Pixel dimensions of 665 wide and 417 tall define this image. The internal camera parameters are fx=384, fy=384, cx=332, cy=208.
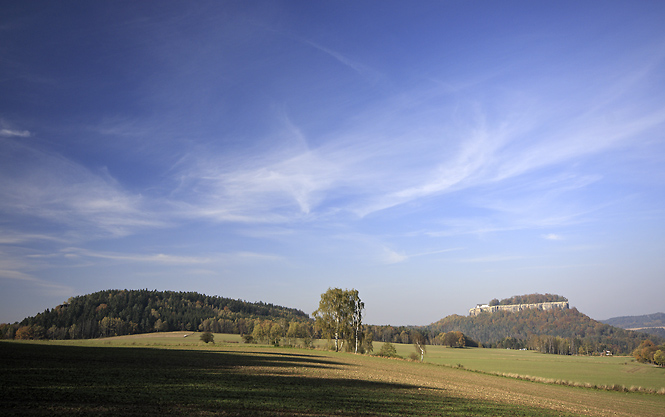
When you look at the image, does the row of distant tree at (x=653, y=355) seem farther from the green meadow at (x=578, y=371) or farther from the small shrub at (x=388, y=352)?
the small shrub at (x=388, y=352)

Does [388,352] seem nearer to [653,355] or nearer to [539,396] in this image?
[539,396]

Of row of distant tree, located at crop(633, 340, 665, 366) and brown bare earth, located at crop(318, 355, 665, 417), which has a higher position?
brown bare earth, located at crop(318, 355, 665, 417)

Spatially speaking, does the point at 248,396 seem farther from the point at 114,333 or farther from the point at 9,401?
the point at 114,333

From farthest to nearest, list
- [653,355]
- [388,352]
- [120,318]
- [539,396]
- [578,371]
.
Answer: [120,318]
[653,355]
[578,371]
[388,352]
[539,396]

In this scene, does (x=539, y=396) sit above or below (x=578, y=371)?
above

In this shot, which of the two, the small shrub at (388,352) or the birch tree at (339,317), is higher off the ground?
the birch tree at (339,317)

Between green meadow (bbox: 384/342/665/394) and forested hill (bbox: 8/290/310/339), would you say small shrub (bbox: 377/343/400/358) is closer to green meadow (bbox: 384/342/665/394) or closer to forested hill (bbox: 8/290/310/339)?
green meadow (bbox: 384/342/665/394)

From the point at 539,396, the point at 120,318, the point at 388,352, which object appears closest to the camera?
the point at 539,396

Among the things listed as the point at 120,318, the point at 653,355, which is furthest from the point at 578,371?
the point at 120,318

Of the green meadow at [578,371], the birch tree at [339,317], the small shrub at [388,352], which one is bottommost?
the green meadow at [578,371]

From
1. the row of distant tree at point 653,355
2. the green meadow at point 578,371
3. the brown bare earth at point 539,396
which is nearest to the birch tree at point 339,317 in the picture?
the green meadow at point 578,371

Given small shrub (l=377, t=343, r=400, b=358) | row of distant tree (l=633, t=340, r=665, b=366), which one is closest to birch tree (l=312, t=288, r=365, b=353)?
small shrub (l=377, t=343, r=400, b=358)

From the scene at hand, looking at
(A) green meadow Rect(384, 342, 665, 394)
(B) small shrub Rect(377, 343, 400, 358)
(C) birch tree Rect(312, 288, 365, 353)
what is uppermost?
(C) birch tree Rect(312, 288, 365, 353)

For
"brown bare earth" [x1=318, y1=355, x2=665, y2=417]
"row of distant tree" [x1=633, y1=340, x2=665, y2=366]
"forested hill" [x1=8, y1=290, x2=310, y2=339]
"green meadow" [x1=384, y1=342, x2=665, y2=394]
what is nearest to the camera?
"brown bare earth" [x1=318, y1=355, x2=665, y2=417]
